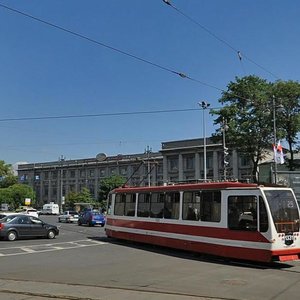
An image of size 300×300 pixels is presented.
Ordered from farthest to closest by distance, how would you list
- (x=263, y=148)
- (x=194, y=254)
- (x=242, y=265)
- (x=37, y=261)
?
(x=263, y=148), (x=194, y=254), (x=37, y=261), (x=242, y=265)

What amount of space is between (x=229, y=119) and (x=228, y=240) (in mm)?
29997

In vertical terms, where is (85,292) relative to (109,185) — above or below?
below

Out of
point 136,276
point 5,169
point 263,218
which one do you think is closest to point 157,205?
point 263,218

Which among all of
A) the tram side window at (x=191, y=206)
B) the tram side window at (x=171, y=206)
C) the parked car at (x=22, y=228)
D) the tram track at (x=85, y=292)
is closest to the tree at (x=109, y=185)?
the parked car at (x=22, y=228)

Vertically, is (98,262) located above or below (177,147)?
below

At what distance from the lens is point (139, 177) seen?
120875mm

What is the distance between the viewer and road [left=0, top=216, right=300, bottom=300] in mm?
11031

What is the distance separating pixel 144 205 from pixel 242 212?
7378mm

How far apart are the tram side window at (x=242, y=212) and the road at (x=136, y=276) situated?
53.9 inches

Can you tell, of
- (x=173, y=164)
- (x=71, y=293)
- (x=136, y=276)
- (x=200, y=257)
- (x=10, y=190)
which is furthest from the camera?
(x=10, y=190)

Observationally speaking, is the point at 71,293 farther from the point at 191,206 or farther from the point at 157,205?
the point at 157,205

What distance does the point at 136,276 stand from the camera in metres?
14.1

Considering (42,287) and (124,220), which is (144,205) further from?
(42,287)

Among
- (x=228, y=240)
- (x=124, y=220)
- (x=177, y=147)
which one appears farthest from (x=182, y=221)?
(x=177, y=147)
